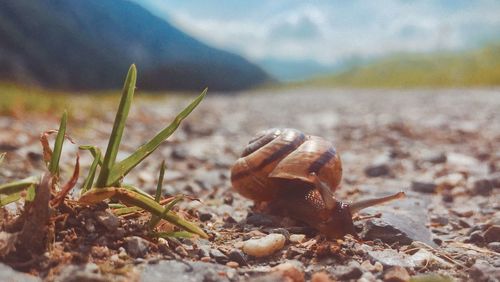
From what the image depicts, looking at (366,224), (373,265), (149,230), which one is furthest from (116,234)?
(366,224)

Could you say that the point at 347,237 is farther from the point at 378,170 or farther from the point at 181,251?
the point at 378,170

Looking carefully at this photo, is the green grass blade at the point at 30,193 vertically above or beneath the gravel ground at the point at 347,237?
above

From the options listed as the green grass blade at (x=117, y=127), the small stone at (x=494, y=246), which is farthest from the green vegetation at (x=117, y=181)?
the small stone at (x=494, y=246)

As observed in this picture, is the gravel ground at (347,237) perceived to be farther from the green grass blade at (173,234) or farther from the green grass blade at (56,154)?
the green grass blade at (56,154)

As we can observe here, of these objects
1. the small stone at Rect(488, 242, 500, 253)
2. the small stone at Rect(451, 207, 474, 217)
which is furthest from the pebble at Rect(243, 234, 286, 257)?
the small stone at Rect(451, 207, 474, 217)

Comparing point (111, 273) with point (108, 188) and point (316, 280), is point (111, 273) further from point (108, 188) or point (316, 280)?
point (316, 280)
